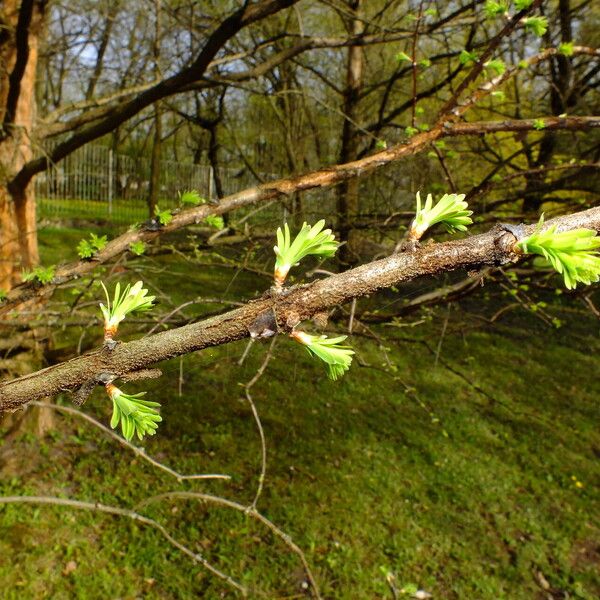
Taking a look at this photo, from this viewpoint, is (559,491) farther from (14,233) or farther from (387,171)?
(14,233)

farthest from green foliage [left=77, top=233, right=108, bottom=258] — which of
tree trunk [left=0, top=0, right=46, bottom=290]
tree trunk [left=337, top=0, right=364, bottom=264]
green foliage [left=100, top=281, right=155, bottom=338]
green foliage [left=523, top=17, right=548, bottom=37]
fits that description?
tree trunk [left=337, top=0, right=364, bottom=264]

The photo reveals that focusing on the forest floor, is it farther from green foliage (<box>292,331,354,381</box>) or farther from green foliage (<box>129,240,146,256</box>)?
green foliage (<box>292,331,354,381</box>)

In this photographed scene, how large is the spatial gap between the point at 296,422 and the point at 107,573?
2607 millimetres

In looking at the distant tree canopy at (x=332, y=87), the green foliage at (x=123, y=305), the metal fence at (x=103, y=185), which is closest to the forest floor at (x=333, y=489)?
the distant tree canopy at (x=332, y=87)

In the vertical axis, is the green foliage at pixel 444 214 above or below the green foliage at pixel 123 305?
above

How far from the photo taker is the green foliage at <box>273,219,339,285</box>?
62cm

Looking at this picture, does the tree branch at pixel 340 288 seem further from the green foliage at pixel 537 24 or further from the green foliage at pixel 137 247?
the green foliage at pixel 537 24

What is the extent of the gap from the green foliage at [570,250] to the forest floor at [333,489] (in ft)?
7.60

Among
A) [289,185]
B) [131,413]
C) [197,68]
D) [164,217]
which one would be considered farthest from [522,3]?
[131,413]

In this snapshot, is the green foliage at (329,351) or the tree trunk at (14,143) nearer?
the green foliage at (329,351)

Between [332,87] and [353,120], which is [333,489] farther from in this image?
[332,87]

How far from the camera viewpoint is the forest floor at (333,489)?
4.07m

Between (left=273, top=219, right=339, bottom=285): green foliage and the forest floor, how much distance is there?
2242 mm

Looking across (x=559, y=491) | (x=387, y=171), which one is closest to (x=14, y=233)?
(x=387, y=171)
